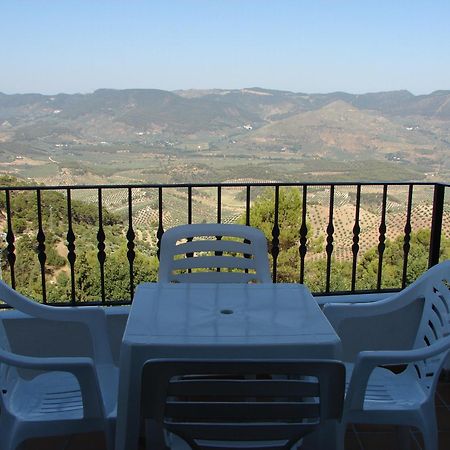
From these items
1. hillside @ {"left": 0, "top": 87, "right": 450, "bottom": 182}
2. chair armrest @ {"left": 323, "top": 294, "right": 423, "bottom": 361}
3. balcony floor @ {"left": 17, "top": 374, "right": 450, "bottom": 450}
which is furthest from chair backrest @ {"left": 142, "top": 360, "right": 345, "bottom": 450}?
hillside @ {"left": 0, "top": 87, "right": 450, "bottom": 182}

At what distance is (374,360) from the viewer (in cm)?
163

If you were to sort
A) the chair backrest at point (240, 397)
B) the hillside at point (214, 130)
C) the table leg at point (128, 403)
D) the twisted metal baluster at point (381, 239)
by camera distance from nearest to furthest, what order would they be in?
the chair backrest at point (240, 397), the table leg at point (128, 403), the twisted metal baluster at point (381, 239), the hillside at point (214, 130)

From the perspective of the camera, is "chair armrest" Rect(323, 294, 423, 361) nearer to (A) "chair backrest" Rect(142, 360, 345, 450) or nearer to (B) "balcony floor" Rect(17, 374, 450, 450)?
(B) "balcony floor" Rect(17, 374, 450, 450)

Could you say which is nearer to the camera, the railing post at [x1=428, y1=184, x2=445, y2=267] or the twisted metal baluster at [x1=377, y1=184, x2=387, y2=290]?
the railing post at [x1=428, y1=184, x2=445, y2=267]

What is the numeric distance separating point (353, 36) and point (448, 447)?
28958 mm

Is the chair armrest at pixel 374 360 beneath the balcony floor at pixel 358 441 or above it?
above

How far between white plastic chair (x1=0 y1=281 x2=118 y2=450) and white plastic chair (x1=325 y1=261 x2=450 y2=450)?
779 millimetres

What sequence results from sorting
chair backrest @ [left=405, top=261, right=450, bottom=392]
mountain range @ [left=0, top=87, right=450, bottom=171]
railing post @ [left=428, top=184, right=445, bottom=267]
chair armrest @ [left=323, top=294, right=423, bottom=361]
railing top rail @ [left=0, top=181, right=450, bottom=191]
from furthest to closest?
mountain range @ [left=0, top=87, right=450, bottom=171] → railing post @ [left=428, top=184, right=445, bottom=267] → chair armrest @ [left=323, top=294, right=423, bottom=361] → railing top rail @ [left=0, top=181, right=450, bottom=191] → chair backrest @ [left=405, top=261, right=450, bottom=392]

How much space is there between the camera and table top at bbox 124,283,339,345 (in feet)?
5.04

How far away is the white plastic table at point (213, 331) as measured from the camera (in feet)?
4.88

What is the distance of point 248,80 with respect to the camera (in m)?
37.4

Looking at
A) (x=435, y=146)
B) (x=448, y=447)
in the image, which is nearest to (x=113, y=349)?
(x=448, y=447)

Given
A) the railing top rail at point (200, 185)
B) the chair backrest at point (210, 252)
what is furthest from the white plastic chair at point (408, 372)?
the railing top rail at point (200, 185)

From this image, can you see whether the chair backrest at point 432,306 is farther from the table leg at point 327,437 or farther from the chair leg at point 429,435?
the table leg at point 327,437
